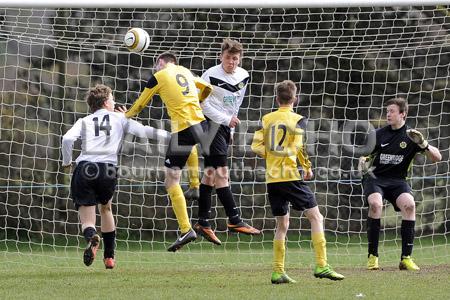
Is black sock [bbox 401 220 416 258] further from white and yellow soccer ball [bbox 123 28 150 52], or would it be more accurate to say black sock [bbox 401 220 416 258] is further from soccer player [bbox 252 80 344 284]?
white and yellow soccer ball [bbox 123 28 150 52]

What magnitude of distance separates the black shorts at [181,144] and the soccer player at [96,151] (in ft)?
0.84

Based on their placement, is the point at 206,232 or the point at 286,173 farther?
the point at 206,232

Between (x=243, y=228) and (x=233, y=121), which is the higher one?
(x=233, y=121)

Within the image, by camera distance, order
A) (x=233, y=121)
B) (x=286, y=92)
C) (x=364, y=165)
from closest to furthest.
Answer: (x=286, y=92) < (x=233, y=121) < (x=364, y=165)

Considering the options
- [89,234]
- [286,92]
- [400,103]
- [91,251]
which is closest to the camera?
[286,92]

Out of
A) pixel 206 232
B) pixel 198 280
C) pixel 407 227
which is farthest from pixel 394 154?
pixel 198 280

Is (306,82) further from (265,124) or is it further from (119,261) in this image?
(265,124)

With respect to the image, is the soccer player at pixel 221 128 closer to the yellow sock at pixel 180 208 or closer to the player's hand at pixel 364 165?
the yellow sock at pixel 180 208

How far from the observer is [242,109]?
594 inches

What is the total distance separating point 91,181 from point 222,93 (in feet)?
5.82

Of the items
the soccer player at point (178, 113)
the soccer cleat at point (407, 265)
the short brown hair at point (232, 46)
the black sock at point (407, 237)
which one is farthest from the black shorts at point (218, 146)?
the soccer cleat at point (407, 265)

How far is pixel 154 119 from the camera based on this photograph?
1476 centimetres

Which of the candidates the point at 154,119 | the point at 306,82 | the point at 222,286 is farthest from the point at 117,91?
the point at 222,286

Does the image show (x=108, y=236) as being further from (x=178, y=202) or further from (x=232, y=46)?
(x=232, y=46)
